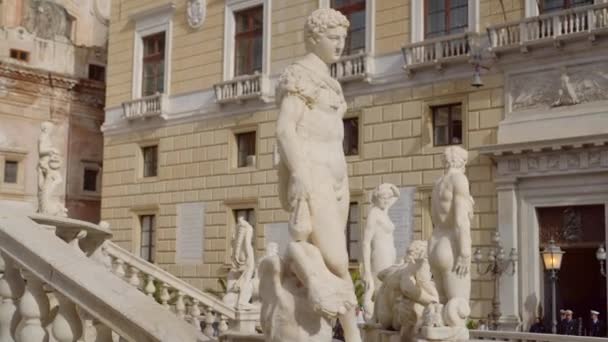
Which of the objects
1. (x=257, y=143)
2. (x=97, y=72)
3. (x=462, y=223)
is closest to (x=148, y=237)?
(x=257, y=143)

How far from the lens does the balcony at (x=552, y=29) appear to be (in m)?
16.0

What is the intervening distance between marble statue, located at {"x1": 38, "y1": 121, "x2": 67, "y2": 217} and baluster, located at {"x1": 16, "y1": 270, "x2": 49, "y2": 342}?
969cm

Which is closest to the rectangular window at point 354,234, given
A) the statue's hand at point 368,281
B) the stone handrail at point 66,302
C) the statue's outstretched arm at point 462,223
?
the statue's hand at point 368,281

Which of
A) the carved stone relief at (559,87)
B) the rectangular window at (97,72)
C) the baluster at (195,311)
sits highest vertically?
the rectangular window at (97,72)

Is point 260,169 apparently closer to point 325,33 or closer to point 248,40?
point 248,40

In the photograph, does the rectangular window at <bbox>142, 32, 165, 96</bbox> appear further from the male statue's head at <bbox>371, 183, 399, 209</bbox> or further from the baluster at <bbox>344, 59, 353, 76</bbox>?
the male statue's head at <bbox>371, 183, 399, 209</bbox>

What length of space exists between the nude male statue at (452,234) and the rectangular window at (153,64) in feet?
56.2

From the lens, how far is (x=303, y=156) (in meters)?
5.35

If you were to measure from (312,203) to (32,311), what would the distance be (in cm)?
175

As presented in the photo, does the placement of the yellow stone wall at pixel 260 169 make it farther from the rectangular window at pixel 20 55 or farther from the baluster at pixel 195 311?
the baluster at pixel 195 311

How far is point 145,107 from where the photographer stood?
82.0 ft

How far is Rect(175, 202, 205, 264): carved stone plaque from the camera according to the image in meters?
23.2

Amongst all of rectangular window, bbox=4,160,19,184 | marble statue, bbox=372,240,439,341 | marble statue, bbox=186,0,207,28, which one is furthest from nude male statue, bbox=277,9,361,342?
rectangular window, bbox=4,160,19,184

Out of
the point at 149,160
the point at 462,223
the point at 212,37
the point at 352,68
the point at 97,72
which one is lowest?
the point at 462,223
